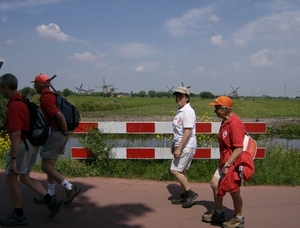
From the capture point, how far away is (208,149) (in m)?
6.59

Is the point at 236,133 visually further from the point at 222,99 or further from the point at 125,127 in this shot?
the point at 125,127

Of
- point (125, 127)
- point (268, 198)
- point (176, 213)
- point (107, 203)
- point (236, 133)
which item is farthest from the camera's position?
point (125, 127)

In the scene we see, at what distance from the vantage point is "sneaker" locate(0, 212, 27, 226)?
404 centimetres

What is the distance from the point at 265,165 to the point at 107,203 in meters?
3.30

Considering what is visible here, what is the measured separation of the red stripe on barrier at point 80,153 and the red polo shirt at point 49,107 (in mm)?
2056

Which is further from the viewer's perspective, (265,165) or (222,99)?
(265,165)

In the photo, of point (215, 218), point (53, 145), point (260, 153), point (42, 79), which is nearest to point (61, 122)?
point (53, 145)

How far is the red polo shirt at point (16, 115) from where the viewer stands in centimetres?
387

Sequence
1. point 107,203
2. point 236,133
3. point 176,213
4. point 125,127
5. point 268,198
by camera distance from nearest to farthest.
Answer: point 236,133 → point 176,213 → point 107,203 → point 268,198 → point 125,127

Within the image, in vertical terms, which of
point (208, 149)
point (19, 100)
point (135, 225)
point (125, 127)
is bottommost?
point (135, 225)

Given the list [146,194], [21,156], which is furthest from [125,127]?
[21,156]

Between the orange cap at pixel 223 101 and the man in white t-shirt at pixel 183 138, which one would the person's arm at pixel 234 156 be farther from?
the man in white t-shirt at pixel 183 138

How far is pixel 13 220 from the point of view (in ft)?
13.3

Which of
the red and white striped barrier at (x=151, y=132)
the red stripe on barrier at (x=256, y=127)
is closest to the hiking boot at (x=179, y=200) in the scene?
the red and white striped barrier at (x=151, y=132)
